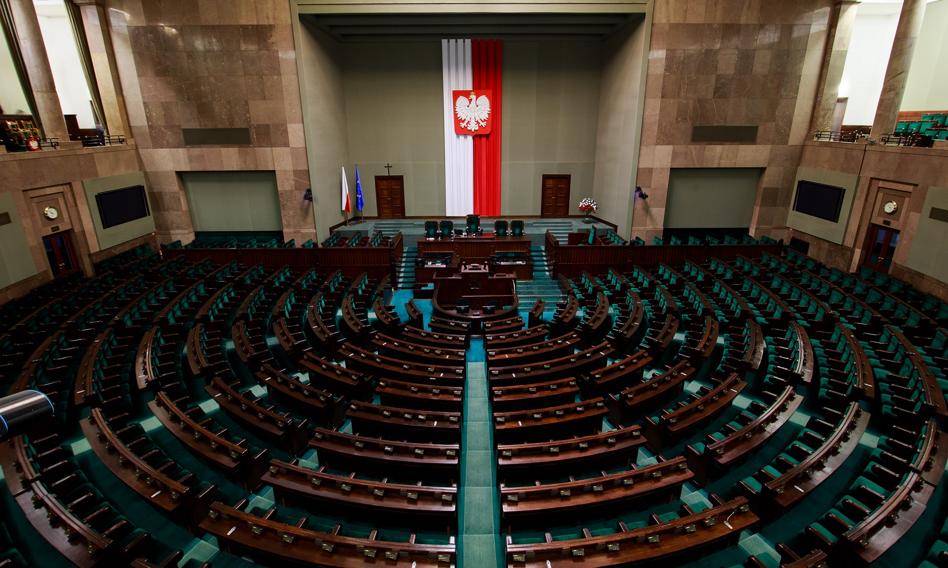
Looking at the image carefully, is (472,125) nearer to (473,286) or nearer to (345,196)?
(345,196)

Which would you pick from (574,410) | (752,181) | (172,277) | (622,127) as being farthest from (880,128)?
(172,277)

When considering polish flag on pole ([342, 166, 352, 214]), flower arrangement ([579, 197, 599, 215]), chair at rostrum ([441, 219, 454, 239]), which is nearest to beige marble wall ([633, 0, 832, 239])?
flower arrangement ([579, 197, 599, 215])

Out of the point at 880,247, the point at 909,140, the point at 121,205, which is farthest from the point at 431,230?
the point at 909,140

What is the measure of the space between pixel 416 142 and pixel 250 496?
54.2 feet

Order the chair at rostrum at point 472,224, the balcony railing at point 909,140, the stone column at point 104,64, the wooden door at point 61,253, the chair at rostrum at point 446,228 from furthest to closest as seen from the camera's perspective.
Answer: the chair at rostrum at point 472,224 → the chair at rostrum at point 446,228 → the stone column at point 104,64 → the wooden door at point 61,253 → the balcony railing at point 909,140

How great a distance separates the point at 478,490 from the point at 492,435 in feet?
3.71

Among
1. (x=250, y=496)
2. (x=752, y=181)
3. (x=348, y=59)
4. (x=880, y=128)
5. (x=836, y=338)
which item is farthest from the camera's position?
(x=348, y=59)

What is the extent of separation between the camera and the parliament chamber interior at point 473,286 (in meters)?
4.97

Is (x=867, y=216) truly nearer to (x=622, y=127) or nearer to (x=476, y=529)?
(x=622, y=127)

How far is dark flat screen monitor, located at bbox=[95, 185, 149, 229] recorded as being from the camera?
557 inches

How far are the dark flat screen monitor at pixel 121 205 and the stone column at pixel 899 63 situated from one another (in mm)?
23482

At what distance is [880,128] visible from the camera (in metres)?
13.1

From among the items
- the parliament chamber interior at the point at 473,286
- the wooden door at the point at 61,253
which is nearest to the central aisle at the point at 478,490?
the parliament chamber interior at the point at 473,286

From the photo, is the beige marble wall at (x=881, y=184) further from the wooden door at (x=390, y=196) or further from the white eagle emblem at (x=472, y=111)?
the wooden door at (x=390, y=196)
